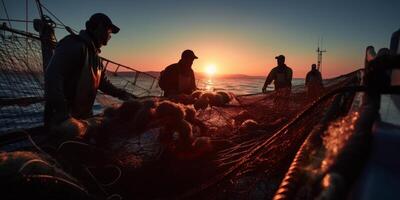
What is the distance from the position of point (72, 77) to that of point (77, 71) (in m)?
0.12

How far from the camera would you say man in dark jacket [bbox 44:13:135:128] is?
387 centimetres

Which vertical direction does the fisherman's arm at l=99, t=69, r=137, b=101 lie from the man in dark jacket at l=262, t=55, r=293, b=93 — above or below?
below

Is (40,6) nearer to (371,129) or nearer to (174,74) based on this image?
(174,74)

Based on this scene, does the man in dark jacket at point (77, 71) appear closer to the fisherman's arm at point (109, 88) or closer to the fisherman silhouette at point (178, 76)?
the fisherman's arm at point (109, 88)

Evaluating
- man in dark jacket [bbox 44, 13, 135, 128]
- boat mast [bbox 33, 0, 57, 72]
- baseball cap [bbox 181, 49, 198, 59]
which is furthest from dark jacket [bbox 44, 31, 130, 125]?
boat mast [bbox 33, 0, 57, 72]

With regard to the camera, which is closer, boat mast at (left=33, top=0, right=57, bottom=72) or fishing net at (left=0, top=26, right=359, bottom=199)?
fishing net at (left=0, top=26, right=359, bottom=199)

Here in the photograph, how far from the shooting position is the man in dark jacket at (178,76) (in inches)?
268

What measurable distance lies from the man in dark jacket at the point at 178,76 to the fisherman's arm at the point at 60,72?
2661mm

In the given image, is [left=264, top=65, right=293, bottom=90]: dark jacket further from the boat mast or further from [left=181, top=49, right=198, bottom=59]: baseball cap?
the boat mast

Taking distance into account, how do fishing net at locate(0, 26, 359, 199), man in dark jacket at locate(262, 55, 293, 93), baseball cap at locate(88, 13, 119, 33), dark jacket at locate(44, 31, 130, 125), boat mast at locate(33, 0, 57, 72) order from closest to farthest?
1. fishing net at locate(0, 26, 359, 199)
2. dark jacket at locate(44, 31, 130, 125)
3. baseball cap at locate(88, 13, 119, 33)
4. man in dark jacket at locate(262, 55, 293, 93)
5. boat mast at locate(33, 0, 57, 72)

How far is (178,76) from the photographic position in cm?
680

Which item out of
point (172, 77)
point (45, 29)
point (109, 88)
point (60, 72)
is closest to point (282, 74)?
point (172, 77)

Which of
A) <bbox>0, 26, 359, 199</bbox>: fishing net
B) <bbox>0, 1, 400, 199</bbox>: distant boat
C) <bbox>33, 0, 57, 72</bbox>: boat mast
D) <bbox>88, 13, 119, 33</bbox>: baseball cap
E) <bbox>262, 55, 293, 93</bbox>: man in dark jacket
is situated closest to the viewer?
<bbox>0, 1, 400, 199</bbox>: distant boat

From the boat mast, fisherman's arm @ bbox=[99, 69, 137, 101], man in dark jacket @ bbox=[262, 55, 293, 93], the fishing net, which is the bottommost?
the fishing net
